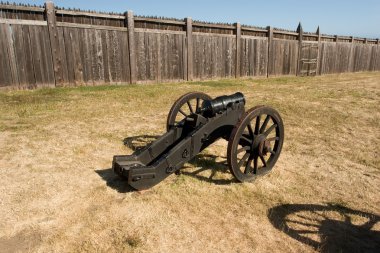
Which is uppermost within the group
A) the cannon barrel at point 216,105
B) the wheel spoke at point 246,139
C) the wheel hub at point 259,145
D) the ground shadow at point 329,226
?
the cannon barrel at point 216,105

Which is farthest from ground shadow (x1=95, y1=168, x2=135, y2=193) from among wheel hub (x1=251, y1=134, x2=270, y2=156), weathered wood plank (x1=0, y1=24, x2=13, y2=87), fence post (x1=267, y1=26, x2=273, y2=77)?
fence post (x1=267, y1=26, x2=273, y2=77)

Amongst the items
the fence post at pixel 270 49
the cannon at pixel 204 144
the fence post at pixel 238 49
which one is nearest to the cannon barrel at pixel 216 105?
the cannon at pixel 204 144

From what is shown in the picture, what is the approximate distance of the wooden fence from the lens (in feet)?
26.6

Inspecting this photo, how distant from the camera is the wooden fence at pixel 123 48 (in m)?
8.12

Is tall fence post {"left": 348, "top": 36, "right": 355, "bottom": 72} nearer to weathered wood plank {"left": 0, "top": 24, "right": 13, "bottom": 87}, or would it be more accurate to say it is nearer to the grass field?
the grass field

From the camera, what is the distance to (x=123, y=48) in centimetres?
977

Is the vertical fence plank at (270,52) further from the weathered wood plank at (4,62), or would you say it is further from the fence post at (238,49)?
the weathered wood plank at (4,62)

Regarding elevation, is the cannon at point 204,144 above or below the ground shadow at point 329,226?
above

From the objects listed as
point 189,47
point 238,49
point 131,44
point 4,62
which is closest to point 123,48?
point 131,44

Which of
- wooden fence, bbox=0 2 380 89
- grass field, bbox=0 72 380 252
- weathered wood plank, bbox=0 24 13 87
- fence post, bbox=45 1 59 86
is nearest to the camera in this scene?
grass field, bbox=0 72 380 252

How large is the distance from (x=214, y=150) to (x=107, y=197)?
202 cm

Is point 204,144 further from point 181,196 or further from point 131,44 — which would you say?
point 131,44

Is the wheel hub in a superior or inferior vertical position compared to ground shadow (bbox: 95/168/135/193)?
superior

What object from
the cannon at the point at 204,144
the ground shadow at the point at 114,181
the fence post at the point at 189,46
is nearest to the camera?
the cannon at the point at 204,144
